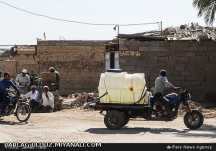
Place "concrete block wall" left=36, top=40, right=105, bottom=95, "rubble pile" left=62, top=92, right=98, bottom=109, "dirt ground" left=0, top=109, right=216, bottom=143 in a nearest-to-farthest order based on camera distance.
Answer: "dirt ground" left=0, top=109, right=216, bottom=143, "rubble pile" left=62, top=92, right=98, bottom=109, "concrete block wall" left=36, top=40, right=105, bottom=95

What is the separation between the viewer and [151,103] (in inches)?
515

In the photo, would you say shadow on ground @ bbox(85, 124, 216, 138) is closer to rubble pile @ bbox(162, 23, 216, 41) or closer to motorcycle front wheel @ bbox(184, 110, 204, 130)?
motorcycle front wheel @ bbox(184, 110, 204, 130)

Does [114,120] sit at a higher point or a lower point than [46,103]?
higher

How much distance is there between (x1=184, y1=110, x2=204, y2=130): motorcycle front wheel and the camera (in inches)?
509

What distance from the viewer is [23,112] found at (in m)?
14.7

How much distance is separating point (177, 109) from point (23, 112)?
4.87 m

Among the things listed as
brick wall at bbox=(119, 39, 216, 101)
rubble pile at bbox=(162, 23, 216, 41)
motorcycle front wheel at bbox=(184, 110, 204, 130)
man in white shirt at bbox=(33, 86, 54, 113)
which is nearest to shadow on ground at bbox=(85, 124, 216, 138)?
motorcycle front wheel at bbox=(184, 110, 204, 130)

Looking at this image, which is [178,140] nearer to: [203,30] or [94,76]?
[203,30]

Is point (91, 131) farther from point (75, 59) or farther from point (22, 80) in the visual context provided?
point (75, 59)

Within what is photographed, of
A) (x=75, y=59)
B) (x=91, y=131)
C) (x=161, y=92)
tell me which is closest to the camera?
(x=91, y=131)

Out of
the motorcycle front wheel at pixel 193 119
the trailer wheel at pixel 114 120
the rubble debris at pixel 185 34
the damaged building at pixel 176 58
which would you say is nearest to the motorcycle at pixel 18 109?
the trailer wheel at pixel 114 120

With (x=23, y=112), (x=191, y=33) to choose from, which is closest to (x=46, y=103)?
(x=23, y=112)

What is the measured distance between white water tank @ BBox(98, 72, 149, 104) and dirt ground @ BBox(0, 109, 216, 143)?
830mm

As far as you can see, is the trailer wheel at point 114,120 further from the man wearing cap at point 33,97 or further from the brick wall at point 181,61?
the brick wall at point 181,61
